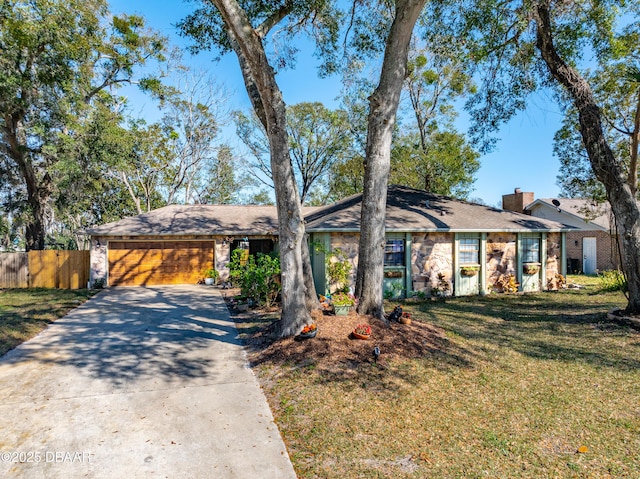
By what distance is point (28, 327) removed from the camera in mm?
8164

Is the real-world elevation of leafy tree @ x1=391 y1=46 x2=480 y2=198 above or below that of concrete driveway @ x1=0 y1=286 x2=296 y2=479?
above

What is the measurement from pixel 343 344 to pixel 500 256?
9.87 meters

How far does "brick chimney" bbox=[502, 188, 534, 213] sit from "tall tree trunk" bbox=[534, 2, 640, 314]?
13.8m

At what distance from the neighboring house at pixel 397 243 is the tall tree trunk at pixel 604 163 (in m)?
4.54

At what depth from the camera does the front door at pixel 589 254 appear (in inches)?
812


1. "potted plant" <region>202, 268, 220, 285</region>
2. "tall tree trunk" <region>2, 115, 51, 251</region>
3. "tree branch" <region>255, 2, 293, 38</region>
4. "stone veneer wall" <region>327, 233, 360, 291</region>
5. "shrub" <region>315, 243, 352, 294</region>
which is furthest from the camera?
"potted plant" <region>202, 268, 220, 285</region>

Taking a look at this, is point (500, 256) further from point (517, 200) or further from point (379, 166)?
point (517, 200)

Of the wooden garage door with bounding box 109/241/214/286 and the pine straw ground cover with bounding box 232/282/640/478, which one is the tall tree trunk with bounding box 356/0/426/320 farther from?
the wooden garage door with bounding box 109/241/214/286

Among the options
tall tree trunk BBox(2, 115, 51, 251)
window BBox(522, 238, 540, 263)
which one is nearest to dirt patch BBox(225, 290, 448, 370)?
window BBox(522, 238, 540, 263)

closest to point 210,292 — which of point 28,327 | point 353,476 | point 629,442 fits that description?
point 28,327

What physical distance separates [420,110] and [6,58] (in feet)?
66.8

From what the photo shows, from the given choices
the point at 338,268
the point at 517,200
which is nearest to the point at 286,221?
the point at 338,268

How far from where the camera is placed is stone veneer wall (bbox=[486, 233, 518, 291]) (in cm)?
1330

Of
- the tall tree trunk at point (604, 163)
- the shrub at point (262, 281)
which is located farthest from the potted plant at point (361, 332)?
the tall tree trunk at point (604, 163)
